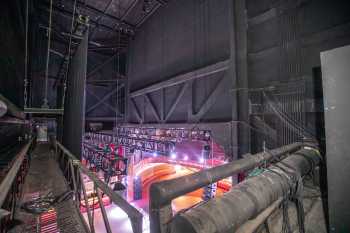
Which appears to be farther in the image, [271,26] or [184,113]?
[184,113]

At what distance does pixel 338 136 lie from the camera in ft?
5.77

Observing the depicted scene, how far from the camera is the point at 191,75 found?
26.8 feet

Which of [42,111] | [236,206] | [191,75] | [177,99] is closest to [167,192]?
[236,206]

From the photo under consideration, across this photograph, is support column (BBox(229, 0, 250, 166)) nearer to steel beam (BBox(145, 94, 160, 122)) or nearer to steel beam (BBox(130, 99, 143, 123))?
steel beam (BBox(145, 94, 160, 122))

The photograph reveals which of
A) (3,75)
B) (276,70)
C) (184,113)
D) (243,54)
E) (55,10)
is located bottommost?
(184,113)

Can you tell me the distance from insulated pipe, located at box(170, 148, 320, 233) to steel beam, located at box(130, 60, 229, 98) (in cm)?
561

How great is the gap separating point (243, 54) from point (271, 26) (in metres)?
1.16

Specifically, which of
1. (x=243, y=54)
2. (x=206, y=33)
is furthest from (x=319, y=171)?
(x=206, y=33)

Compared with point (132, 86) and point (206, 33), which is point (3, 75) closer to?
point (206, 33)

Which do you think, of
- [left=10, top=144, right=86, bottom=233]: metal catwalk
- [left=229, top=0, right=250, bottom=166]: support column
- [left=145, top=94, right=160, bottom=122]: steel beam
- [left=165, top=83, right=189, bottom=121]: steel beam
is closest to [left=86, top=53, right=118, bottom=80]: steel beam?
[left=145, top=94, right=160, bottom=122]: steel beam

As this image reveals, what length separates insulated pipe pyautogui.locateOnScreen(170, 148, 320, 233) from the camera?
94cm

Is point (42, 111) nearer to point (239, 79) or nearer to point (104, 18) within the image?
point (239, 79)

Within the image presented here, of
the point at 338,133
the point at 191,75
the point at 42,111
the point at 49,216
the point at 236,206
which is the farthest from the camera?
the point at 191,75

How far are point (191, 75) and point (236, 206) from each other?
7486mm
